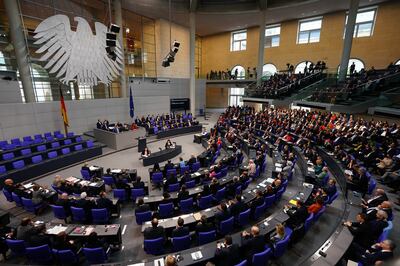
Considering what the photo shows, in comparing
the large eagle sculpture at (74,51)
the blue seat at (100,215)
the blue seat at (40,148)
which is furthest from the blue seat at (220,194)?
the large eagle sculpture at (74,51)

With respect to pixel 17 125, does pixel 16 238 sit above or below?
below

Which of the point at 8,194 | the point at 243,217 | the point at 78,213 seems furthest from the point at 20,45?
the point at 243,217

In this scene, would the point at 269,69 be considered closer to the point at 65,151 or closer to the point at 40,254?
the point at 65,151

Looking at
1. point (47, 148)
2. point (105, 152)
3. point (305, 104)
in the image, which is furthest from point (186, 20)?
point (47, 148)

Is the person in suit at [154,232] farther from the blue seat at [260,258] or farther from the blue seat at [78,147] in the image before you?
the blue seat at [78,147]

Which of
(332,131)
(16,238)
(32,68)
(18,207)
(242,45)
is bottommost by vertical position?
(18,207)

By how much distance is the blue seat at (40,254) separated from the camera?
473 cm

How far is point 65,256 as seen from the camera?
473 centimetres

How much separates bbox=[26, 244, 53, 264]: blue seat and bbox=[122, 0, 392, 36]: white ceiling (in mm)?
20934

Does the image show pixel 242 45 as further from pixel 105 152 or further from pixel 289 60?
pixel 105 152

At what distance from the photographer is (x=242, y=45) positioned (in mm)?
30109

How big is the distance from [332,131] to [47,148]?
16.9 m

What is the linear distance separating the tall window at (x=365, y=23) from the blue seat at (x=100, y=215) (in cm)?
2607

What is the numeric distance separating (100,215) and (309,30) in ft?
90.5
